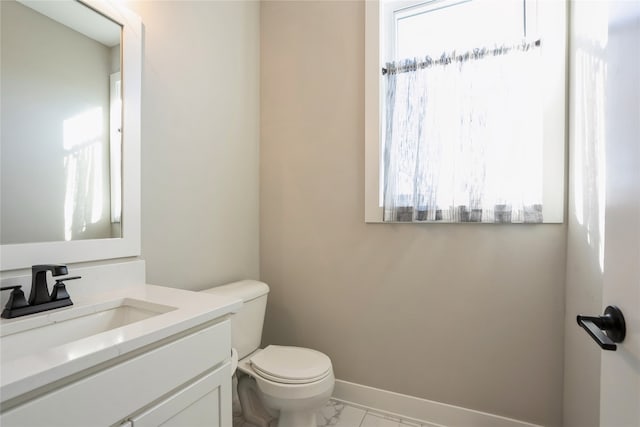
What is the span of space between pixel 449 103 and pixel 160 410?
5.47 feet

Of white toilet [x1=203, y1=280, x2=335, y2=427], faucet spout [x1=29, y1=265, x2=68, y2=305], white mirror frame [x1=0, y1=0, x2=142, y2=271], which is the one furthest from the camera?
white toilet [x1=203, y1=280, x2=335, y2=427]

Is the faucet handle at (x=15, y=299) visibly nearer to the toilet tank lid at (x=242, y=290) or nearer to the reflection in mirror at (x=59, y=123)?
the reflection in mirror at (x=59, y=123)

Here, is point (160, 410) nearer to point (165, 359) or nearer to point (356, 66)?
point (165, 359)

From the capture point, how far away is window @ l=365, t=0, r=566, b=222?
138 cm

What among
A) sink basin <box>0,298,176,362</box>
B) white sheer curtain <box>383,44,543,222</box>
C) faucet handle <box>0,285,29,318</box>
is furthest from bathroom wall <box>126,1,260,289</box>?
white sheer curtain <box>383,44,543,222</box>

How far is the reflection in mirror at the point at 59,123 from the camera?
0.91 meters

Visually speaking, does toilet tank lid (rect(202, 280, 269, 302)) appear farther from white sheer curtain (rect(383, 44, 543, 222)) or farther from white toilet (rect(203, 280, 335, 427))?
white sheer curtain (rect(383, 44, 543, 222))

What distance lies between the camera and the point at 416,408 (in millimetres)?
1626

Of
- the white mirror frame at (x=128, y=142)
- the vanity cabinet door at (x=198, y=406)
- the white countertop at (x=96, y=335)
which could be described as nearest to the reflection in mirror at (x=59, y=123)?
the white mirror frame at (x=128, y=142)

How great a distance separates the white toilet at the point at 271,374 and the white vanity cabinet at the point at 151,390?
0.36 metres

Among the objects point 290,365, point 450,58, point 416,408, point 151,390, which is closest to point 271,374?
point 290,365

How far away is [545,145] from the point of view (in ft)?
4.52

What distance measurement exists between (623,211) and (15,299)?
4.67ft

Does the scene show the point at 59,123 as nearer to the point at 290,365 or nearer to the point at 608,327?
the point at 290,365
